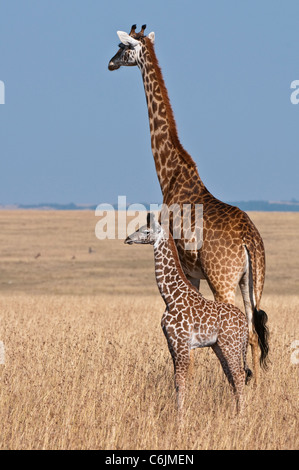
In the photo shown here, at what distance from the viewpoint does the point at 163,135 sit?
9.26 metres

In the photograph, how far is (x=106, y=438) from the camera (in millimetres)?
6438

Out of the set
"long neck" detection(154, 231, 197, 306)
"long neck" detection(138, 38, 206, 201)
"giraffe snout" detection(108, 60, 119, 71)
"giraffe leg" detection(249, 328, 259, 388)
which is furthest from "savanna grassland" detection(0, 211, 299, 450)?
"giraffe snout" detection(108, 60, 119, 71)

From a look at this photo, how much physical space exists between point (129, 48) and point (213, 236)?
125 inches

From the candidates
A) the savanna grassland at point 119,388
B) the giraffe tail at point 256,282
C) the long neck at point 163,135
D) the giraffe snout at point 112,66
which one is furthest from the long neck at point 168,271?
the giraffe snout at point 112,66

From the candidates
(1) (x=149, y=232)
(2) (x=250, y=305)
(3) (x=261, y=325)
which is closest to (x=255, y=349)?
(3) (x=261, y=325)

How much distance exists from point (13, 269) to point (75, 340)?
24.3 meters

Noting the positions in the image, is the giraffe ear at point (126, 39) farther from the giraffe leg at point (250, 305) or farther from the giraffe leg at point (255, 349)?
the giraffe leg at point (255, 349)

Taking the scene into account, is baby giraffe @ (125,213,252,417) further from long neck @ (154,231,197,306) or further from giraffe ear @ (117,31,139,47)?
giraffe ear @ (117,31,139,47)

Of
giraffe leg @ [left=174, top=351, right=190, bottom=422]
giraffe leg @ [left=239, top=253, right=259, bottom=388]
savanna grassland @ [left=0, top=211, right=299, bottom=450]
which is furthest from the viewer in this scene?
giraffe leg @ [left=239, top=253, right=259, bottom=388]

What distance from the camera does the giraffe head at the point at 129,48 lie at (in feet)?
30.6

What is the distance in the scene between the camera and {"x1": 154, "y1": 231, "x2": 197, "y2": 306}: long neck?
695 cm

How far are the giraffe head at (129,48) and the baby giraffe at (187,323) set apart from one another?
3.47m

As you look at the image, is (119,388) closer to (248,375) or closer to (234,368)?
(248,375)

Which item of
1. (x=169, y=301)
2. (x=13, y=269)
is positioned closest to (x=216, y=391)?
(x=169, y=301)
